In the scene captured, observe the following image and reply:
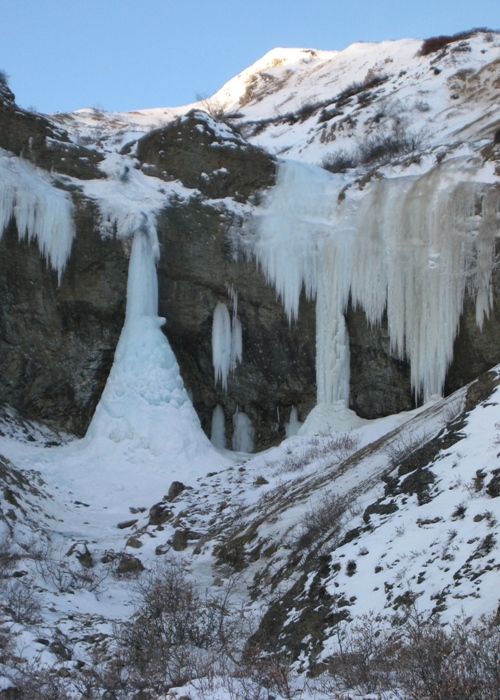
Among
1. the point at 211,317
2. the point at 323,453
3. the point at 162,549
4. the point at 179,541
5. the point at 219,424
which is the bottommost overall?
the point at 162,549

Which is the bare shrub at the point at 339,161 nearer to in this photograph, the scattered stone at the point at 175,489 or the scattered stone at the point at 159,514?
the scattered stone at the point at 175,489

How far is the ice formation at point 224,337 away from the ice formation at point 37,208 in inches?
157

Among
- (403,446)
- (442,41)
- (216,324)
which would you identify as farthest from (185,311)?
(442,41)

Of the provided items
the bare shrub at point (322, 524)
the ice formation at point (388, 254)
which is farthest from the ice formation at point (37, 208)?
the bare shrub at point (322, 524)

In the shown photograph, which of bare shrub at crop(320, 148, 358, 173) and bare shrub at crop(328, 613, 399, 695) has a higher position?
bare shrub at crop(320, 148, 358, 173)

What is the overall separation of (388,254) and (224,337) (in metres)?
4.55

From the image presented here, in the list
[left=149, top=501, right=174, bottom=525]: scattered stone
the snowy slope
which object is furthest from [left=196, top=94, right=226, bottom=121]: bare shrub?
[left=149, top=501, right=174, bottom=525]: scattered stone

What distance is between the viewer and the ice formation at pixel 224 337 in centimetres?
2061

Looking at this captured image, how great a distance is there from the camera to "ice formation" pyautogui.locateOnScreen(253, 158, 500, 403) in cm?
1814

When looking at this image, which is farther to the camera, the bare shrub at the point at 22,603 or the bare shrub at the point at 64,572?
the bare shrub at the point at 64,572

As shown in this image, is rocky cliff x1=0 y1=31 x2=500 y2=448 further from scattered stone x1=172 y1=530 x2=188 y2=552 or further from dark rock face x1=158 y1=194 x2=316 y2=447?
scattered stone x1=172 y1=530 x2=188 y2=552

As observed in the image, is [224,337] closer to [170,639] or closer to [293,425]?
[293,425]

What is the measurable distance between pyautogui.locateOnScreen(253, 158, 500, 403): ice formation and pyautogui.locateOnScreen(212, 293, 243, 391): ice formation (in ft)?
4.52

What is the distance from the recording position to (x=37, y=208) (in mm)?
19109
